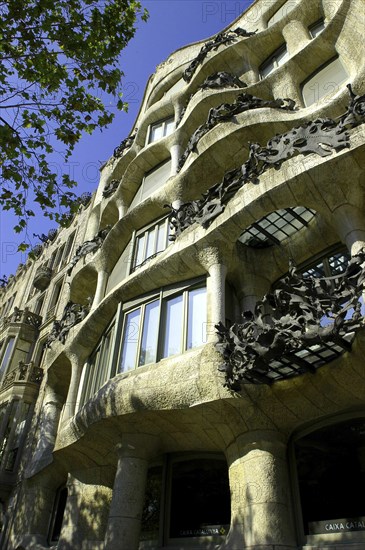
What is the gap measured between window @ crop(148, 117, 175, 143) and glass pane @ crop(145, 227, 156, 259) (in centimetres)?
582

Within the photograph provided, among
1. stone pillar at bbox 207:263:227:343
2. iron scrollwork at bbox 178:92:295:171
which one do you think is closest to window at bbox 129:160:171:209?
iron scrollwork at bbox 178:92:295:171

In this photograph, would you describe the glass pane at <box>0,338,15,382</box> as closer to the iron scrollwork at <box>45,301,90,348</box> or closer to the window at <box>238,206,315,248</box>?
the iron scrollwork at <box>45,301,90,348</box>

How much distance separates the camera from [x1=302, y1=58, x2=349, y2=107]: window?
40.4 feet

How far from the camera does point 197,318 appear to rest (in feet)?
32.6

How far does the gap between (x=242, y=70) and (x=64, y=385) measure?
13.8 metres

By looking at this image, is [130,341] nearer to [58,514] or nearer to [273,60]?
[58,514]

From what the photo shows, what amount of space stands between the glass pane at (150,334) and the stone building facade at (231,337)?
0.05 meters

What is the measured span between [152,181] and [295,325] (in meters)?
10.1

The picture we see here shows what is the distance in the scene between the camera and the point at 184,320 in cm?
1005

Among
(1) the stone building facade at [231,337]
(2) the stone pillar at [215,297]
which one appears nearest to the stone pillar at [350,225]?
(1) the stone building facade at [231,337]

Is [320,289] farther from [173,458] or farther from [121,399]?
[173,458]

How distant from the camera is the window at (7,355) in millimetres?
22178

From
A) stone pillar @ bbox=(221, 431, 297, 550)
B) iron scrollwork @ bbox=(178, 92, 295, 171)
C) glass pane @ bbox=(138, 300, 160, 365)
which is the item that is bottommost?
stone pillar @ bbox=(221, 431, 297, 550)

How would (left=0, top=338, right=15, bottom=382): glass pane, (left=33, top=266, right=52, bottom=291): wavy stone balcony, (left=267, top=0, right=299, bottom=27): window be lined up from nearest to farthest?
1. (left=267, top=0, right=299, bottom=27): window
2. (left=0, top=338, right=15, bottom=382): glass pane
3. (left=33, top=266, right=52, bottom=291): wavy stone balcony
